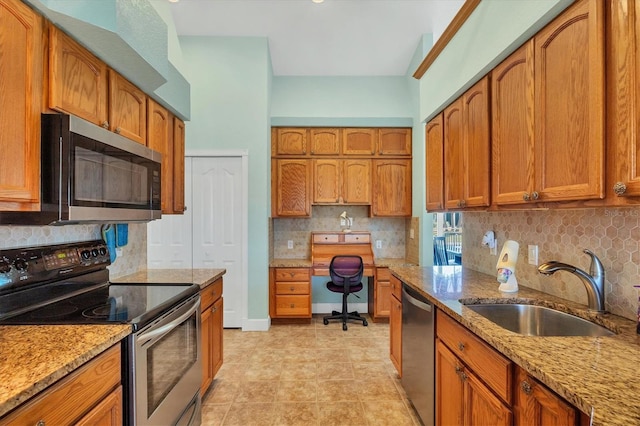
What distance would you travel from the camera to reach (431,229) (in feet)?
12.2

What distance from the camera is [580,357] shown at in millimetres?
977

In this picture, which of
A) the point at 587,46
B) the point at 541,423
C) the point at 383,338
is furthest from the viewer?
the point at 383,338

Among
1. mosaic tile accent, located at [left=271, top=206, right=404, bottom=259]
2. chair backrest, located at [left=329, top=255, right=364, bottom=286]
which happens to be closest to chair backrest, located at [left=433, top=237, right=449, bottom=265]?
mosaic tile accent, located at [left=271, top=206, right=404, bottom=259]

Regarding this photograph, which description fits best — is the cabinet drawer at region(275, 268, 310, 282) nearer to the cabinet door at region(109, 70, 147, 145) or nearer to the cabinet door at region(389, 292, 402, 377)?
the cabinet door at region(389, 292, 402, 377)

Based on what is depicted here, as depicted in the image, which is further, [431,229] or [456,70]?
[431,229]

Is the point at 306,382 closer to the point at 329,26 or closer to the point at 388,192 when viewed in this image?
the point at 388,192

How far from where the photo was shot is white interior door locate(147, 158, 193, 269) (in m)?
3.84

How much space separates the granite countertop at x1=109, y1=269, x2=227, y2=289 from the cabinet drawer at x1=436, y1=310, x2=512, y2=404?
1.52 metres

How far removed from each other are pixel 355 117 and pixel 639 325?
360cm

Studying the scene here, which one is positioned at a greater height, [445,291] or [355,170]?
[355,170]

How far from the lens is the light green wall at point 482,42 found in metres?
1.38

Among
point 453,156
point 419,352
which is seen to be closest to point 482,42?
point 453,156

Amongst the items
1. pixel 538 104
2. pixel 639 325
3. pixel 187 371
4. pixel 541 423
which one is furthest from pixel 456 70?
pixel 187 371

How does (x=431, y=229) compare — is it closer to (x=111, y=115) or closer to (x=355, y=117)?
(x=355, y=117)
